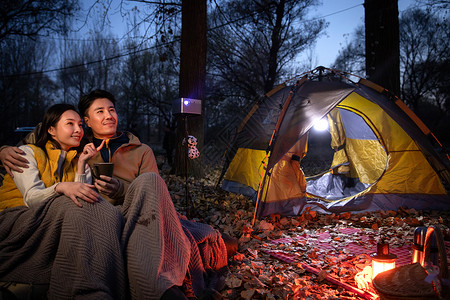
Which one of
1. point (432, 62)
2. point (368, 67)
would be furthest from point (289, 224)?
point (432, 62)

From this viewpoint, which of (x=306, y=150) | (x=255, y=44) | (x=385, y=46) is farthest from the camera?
(x=255, y=44)

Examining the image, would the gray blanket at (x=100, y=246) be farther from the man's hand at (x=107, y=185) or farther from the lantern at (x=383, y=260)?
the lantern at (x=383, y=260)

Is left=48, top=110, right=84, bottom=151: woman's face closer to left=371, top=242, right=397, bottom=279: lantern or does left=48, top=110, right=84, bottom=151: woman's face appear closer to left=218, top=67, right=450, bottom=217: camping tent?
left=371, top=242, right=397, bottom=279: lantern

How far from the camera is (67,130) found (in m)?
2.09

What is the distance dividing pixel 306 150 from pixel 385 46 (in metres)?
2.74

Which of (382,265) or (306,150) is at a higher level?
(306,150)

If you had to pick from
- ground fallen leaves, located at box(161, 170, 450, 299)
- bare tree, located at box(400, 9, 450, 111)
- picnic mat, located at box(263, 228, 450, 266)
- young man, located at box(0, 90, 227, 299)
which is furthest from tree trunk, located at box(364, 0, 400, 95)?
bare tree, located at box(400, 9, 450, 111)

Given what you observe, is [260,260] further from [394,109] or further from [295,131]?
[394,109]

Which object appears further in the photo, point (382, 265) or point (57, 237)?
point (382, 265)

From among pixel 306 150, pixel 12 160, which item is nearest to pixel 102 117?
pixel 12 160

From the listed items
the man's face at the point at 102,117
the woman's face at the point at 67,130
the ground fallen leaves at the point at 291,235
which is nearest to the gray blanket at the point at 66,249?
the woman's face at the point at 67,130

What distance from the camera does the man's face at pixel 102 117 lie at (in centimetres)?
225

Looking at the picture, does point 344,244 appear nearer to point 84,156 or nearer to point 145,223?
point 145,223

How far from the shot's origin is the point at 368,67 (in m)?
6.09
